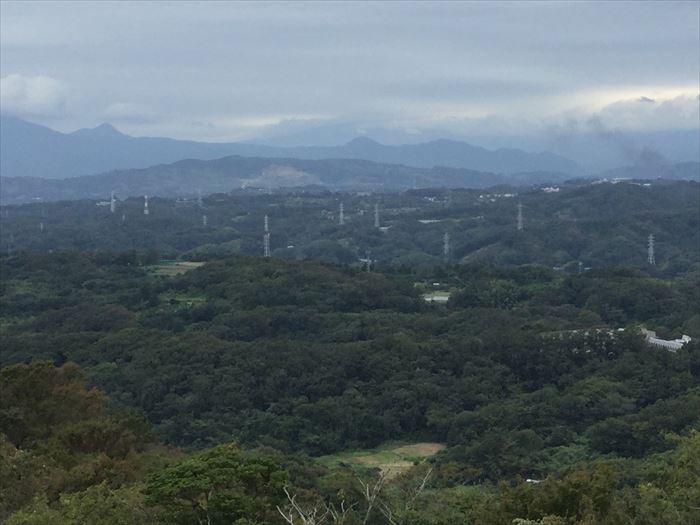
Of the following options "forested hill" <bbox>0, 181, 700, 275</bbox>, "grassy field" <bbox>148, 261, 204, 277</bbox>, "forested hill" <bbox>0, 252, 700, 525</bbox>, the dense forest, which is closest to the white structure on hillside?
the dense forest

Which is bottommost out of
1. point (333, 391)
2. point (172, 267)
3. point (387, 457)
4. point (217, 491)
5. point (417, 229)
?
point (387, 457)

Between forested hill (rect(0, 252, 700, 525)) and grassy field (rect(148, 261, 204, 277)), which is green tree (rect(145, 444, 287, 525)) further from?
grassy field (rect(148, 261, 204, 277))

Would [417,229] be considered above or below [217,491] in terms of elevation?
below

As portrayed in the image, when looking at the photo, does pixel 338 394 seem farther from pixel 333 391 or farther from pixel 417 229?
pixel 417 229

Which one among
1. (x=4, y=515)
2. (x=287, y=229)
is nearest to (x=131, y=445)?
(x=4, y=515)

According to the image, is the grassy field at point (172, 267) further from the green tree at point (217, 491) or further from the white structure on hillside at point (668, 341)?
the green tree at point (217, 491)

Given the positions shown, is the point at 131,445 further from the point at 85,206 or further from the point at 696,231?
the point at 85,206

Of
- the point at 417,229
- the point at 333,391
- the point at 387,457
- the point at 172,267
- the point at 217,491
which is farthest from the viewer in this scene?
the point at 417,229

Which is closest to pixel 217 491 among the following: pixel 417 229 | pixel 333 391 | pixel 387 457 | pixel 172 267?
pixel 387 457

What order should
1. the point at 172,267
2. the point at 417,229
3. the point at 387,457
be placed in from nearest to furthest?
1. the point at 387,457
2. the point at 172,267
3. the point at 417,229
